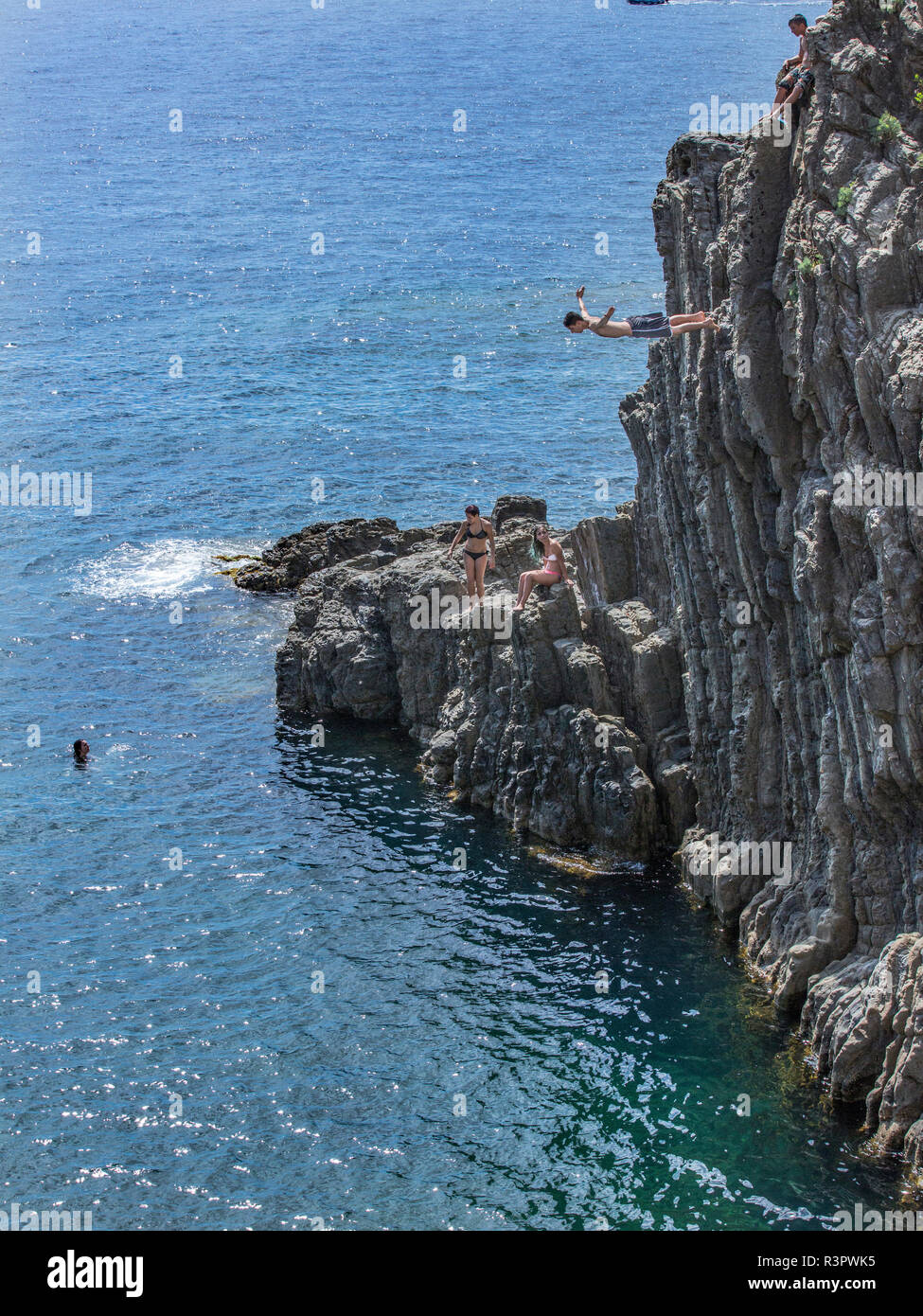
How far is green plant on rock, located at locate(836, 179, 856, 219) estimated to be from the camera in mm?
A: 29069

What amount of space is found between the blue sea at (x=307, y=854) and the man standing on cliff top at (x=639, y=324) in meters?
13.4

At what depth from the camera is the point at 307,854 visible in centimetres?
3994

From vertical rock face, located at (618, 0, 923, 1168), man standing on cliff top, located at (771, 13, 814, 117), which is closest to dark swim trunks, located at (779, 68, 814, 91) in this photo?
man standing on cliff top, located at (771, 13, 814, 117)

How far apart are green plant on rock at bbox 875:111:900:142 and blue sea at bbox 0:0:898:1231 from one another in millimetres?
17429

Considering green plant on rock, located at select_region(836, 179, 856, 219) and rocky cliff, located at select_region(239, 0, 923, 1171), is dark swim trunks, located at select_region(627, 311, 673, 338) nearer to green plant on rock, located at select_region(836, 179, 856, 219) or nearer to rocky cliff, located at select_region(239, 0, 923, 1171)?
rocky cliff, located at select_region(239, 0, 923, 1171)

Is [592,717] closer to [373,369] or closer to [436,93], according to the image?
[373,369]

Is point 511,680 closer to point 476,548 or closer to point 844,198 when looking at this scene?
point 476,548

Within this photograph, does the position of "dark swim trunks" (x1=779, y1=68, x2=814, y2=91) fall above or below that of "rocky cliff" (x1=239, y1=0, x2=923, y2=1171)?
above

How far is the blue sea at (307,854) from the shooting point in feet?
94.0

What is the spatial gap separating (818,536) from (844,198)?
21.1 ft

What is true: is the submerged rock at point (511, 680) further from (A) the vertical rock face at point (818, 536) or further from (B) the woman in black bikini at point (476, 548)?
(A) the vertical rock face at point (818, 536)

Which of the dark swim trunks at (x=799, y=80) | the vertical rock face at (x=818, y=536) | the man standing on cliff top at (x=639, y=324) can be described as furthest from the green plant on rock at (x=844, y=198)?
the man standing on cliff top at (x=639, y=324)

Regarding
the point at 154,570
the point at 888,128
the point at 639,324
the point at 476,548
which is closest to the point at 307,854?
the point at 476,548
